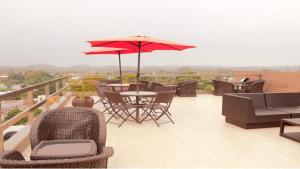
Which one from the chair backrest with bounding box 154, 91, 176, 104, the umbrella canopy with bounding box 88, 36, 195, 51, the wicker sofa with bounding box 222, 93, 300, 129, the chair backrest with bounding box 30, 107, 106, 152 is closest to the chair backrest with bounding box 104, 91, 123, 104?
the chair backrest with bounding box 154, 91, 176, 104

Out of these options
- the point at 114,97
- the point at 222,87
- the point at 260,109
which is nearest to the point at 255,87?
the point at 222,87

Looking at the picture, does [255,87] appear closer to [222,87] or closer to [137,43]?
[222,87]

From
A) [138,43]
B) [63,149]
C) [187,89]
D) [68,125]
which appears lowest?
[187,89]

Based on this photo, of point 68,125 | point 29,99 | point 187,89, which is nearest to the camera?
point 68,125

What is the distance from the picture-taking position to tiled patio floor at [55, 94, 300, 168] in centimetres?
350

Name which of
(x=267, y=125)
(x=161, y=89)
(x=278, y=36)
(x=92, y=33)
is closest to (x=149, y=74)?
(x=161, y=89)

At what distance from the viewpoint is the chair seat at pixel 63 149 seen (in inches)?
88.6

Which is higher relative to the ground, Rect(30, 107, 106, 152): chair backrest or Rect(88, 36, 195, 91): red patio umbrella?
Rect(88, 36, 195, 91): red patio umbrella

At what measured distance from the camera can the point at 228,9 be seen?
1912 centimetres

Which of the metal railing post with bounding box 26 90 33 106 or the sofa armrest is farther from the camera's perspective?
the sofa armrest

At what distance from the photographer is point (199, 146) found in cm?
422

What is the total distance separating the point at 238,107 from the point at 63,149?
3.91 meters

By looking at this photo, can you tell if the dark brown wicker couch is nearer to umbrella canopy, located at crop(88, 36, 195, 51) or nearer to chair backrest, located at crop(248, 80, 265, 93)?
chair backrest, located at crop(248, 80, 265, 93)

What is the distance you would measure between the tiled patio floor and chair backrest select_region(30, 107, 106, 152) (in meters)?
0.77
